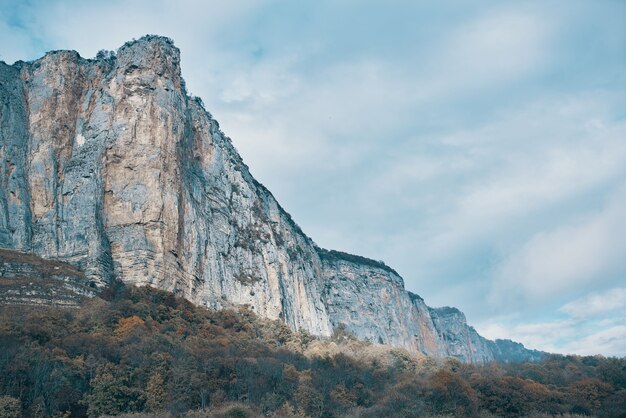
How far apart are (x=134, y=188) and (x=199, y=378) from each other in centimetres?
2767

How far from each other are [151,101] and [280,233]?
30385mm

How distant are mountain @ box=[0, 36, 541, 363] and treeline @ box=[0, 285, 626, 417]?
18.1ft

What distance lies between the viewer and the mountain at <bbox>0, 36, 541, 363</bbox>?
65.8m

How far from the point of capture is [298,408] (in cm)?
4822

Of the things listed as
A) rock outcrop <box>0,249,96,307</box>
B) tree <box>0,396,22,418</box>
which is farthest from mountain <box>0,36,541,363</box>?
tree <box>0,396,22,418</box>

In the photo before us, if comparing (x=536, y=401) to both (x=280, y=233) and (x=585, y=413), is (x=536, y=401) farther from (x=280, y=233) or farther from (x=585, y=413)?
(x=280, y=233)

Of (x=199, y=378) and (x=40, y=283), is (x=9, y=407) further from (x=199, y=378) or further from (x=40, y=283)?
(x=40, y=283)

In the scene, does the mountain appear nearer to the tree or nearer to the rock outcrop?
the rock outcrop

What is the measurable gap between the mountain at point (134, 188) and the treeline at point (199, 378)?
5.51 m

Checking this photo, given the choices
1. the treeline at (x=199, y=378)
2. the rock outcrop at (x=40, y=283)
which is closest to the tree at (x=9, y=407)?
the treeline at (x=199, y=378)

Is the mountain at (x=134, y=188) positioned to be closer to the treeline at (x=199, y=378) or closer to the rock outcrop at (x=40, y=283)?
the rock outcrop at (x=40, y=283)

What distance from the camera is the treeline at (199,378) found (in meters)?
42.3

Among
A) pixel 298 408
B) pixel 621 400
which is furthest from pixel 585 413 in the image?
pixel 298 408

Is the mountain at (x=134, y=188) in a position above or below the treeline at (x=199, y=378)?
above
